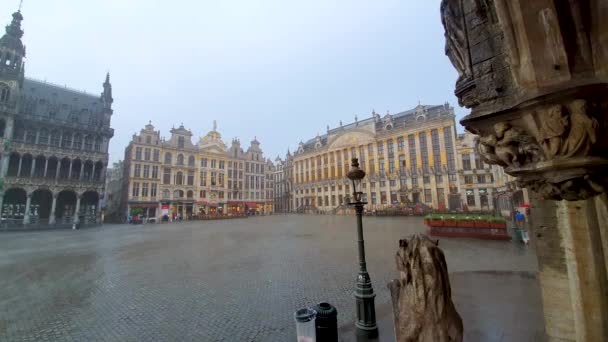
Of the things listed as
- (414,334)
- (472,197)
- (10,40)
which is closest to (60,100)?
(10,40)

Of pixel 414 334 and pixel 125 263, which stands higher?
pixel 414 334

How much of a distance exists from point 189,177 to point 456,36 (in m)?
50.8

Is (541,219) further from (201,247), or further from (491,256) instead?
(201,247)

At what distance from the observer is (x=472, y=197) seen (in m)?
36.0

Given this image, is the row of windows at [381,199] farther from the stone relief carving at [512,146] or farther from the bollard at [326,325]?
the stone relief carving at [512,146]

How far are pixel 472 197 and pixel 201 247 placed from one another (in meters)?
38.5

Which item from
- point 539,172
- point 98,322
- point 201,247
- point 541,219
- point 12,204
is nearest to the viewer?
point 539,172

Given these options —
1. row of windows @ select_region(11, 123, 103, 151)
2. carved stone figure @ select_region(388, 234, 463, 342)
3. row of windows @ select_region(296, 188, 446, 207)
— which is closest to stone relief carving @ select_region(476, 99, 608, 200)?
carved stone figure @ select_region(388, 234, 463, 342)

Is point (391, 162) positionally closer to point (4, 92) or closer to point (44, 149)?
point (44, 149)

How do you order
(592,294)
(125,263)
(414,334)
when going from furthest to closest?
(125,263), (592,294), (414,334)

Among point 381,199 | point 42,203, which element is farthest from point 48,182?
point 381,199

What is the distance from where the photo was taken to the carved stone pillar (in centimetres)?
167

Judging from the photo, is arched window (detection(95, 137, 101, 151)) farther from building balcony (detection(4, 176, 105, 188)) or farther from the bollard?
the bollard

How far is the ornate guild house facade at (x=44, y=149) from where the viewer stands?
1172 inches
